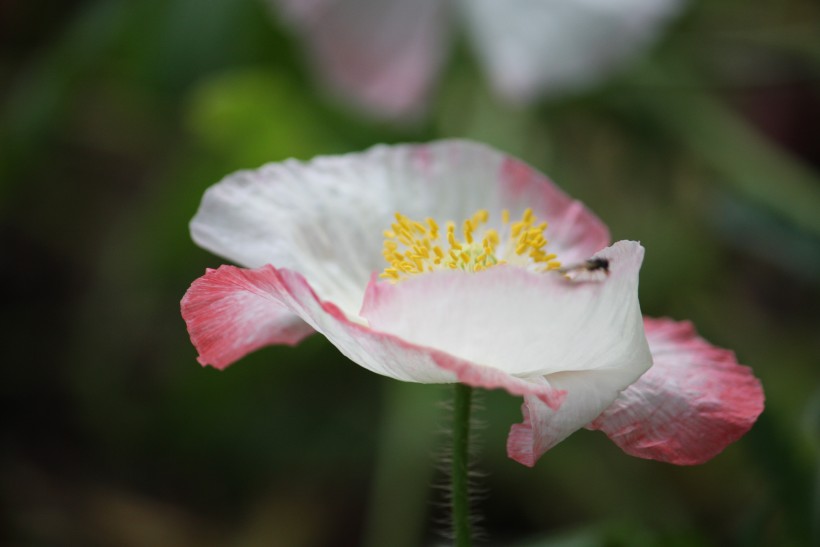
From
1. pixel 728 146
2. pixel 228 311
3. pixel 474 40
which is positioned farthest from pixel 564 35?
pixel 228 311

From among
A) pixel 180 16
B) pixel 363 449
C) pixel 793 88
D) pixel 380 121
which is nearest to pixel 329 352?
pixel 363 449

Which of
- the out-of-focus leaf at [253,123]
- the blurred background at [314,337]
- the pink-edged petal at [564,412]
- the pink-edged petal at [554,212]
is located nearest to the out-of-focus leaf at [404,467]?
the blurred background at [314,337]

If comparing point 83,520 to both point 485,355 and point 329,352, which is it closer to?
point 329,352

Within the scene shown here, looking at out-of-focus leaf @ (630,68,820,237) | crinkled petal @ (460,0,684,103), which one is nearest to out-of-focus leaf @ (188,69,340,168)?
crinkled petal @ (460,0,684,103)

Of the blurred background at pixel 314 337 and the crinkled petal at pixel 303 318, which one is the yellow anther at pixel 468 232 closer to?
the crinkled petal at pixel 303 318

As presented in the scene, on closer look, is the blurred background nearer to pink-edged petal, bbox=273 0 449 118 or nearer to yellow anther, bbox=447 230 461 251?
pink-edged petal, bbox=273 0 449 118

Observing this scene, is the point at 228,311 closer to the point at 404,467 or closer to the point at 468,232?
the point at 468,232
